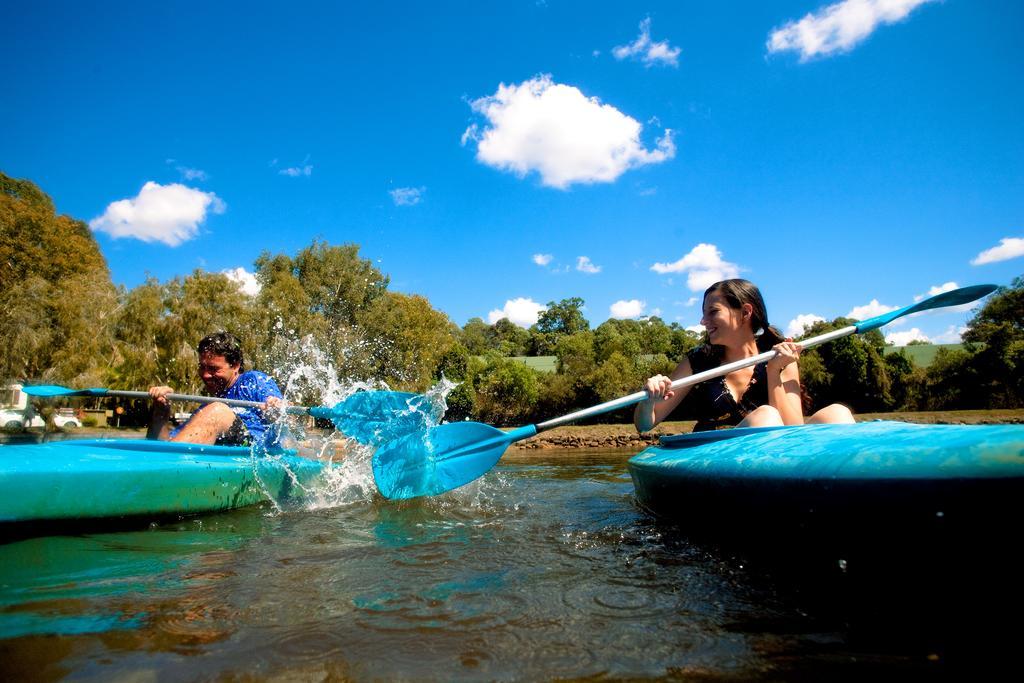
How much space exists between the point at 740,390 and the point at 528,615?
2186 millimetres

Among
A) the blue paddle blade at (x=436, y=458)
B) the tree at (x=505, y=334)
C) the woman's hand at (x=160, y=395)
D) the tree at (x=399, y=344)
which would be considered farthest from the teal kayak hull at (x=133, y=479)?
the tree at (x=505, y=334)

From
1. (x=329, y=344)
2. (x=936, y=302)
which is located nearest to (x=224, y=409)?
(x=936, y=302)

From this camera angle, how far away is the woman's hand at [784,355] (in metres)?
3.03

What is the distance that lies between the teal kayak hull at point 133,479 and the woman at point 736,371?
7.85 feet

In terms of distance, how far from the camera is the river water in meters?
1.39

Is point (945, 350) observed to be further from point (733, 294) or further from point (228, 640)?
point (228, 640)

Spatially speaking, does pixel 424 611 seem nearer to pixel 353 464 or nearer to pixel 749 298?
pixel 749 298

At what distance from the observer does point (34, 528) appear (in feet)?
9.16

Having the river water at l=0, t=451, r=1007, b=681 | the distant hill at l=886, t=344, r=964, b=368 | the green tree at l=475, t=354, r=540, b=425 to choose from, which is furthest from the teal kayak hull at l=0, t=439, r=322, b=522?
the distant hill at l=886, t=344, r=964, b=368

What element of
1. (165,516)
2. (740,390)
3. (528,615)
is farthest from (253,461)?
(740,390)

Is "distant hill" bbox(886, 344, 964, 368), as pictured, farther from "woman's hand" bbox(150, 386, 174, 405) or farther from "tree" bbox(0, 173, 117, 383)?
"tree" bbox(0, 173, 117, 383)

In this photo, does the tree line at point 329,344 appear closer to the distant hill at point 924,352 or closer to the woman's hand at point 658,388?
the distant hill at point 924,352

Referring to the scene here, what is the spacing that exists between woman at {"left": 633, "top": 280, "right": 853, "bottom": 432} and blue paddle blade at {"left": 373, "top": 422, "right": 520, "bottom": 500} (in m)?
0.95

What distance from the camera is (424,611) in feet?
5.80
